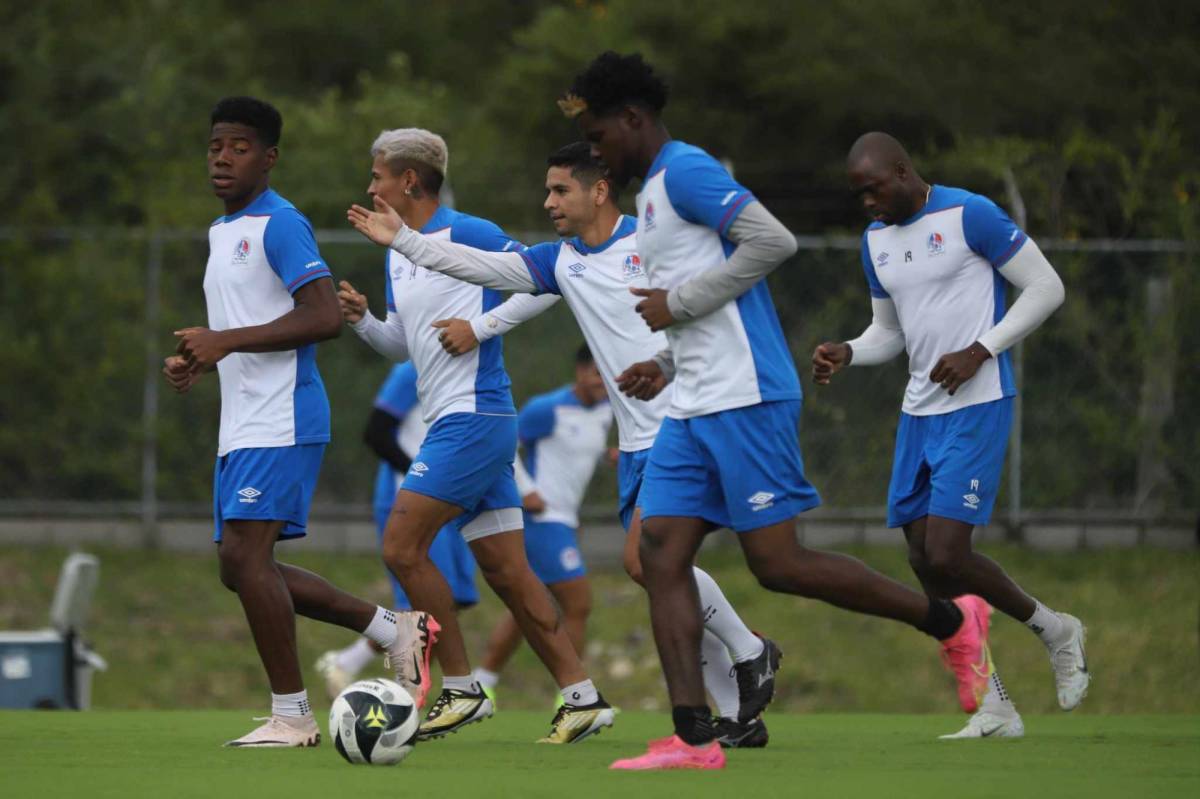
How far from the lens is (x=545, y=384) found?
1424cm

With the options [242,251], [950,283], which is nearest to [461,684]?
[242,251]

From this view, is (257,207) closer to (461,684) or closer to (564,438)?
(461,684)

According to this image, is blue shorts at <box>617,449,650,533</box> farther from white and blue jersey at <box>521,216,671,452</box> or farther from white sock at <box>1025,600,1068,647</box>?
white sock at <box>1025,600,1068,647</box>

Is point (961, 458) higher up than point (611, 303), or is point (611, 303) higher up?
point (611, 303)

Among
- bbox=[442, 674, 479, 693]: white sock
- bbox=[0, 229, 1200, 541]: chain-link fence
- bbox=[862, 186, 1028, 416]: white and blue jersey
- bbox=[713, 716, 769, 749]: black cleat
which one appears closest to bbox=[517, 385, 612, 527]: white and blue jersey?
bbox=[0, 229, 1200, 541]: chain-link fence

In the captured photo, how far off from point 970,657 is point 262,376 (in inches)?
119

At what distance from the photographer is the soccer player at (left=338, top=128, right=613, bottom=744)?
8.30 m

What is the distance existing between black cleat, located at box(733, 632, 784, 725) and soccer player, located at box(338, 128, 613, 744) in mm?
814

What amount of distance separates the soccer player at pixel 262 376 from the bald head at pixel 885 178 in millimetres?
2185

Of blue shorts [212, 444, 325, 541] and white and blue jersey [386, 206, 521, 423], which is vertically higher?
white and blue jersey [386, 206, 521, 423]

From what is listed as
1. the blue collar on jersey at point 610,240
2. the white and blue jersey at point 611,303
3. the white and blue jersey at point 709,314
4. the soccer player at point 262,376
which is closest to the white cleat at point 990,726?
the white and blue jersey at point 611,303

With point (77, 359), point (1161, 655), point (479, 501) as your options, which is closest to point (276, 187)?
point (77, 359)

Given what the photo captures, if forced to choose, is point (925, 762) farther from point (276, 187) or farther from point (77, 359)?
point (276, 187)

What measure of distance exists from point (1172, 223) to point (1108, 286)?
72 cm
